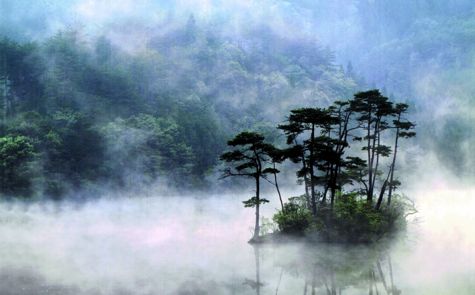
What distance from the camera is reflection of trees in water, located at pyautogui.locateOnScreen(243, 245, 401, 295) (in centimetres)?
1989

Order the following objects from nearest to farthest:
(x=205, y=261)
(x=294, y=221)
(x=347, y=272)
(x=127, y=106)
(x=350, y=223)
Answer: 1. (x=347, y=272)
2. (x=205, y=261)
3. (x=350, y=223)
4. (x=294, y=221)
5. (x=127, y=106)

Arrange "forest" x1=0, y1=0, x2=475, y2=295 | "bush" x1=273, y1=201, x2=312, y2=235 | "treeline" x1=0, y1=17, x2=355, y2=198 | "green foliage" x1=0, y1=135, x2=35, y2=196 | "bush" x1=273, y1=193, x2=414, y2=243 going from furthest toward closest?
"treeline" x1=0, y1=17, x2=355, y2=198, "green foliage" x1=0, y1=135, x2=35, y2=196, "bush" x1=273, y1=201, x2=312, y2=235, "bush" x1=273, y1=193, x2=414, y2=243, "forest" x1=0, y1=0, x2=475, y2=295

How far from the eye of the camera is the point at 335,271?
2312 cm

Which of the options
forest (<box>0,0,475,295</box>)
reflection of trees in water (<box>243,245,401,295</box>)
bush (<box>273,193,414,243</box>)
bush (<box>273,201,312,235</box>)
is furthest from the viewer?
bush (<box>273,201,312,235</box>)

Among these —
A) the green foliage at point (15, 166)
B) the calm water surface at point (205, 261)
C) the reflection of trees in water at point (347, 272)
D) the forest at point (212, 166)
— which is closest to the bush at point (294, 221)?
the forest at point (212, 166)

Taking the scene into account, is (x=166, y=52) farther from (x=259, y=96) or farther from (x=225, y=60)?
(x=259, y=96)

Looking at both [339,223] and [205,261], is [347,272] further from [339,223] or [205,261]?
[339,223]

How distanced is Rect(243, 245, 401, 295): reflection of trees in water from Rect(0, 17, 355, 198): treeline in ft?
137

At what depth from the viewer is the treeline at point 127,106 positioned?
213ft

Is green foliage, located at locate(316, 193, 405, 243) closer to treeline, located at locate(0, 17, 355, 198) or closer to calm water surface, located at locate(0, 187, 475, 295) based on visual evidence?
calm water surface, located at locate(0, 187, 475, 295)

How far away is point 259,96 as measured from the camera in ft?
420

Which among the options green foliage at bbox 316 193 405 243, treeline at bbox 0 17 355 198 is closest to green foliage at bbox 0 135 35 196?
treeline at bbox 0 17 355 198

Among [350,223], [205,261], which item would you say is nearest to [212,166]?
[350,223]

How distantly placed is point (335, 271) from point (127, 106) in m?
75.2
